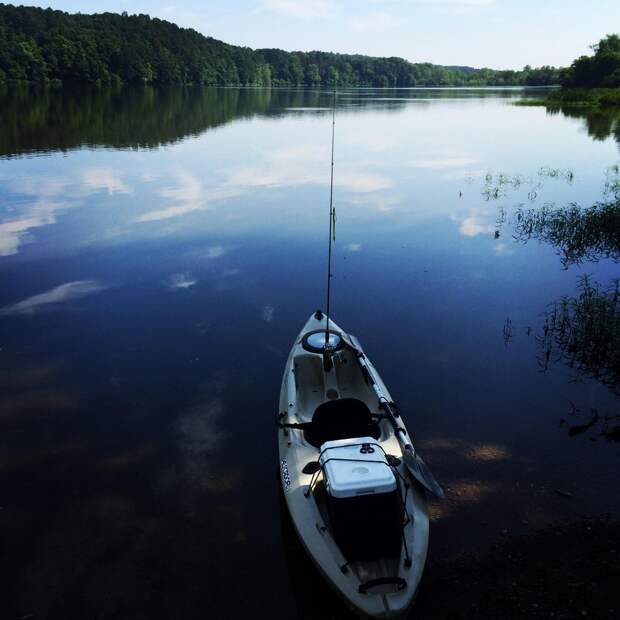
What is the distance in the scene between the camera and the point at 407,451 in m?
7.97

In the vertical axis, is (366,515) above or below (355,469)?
below

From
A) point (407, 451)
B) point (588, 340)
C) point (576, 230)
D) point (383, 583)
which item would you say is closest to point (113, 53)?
point (576, 230)

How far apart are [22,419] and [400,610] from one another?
866 centimetres

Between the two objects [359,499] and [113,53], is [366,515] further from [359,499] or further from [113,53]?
[113,53]

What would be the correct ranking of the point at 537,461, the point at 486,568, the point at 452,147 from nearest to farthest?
1. the point at 486,568
2. the point at 537,461
3. the point at 452,147

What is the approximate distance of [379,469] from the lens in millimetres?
6652

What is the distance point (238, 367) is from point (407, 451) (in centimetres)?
594

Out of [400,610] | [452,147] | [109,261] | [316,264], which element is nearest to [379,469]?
[400,610]

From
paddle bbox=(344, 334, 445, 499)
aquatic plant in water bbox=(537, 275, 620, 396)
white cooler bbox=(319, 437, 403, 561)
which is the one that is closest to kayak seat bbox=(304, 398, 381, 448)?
paddle bbox=(344, 334, 445, 499)

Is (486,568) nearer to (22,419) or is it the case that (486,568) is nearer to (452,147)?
(22,419)

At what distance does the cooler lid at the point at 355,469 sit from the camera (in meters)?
6.38

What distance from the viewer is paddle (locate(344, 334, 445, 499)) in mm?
7480

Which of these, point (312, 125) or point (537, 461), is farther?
point (312, 125)

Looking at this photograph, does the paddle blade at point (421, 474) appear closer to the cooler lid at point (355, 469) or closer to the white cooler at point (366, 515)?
the cooler lid at point (355, 469)
